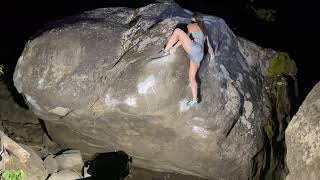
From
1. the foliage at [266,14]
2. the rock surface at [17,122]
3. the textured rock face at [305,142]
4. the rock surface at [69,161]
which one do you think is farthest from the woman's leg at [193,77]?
the foliage at [266,14]

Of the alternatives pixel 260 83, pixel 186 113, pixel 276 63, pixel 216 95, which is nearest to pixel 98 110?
pixel 186 113

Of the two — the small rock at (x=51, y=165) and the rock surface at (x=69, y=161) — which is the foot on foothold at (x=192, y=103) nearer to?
the rock surface at (x=69, y=161)

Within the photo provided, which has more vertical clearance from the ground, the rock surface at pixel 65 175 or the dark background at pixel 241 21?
the dark background at pixel 241 21

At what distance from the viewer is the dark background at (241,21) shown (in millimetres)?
12703

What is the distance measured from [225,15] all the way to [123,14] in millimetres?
5663

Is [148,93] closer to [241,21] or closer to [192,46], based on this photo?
[192,46]

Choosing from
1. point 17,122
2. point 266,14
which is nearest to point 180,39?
point 17,122

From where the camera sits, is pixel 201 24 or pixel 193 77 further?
pixel 201 24

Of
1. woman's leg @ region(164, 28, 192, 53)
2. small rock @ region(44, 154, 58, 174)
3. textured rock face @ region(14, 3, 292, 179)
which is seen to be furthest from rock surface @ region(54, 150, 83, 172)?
woman's leg @ region(164, 28, 192, 53)

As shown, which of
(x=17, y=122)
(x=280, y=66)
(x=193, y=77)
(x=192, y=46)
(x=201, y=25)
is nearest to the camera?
(x=192, y=46)

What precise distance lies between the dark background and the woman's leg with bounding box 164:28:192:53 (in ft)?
19.1

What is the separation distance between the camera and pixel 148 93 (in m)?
7.66

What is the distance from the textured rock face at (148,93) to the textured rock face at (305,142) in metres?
1.47

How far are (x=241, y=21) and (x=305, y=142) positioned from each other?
803 centimetres
